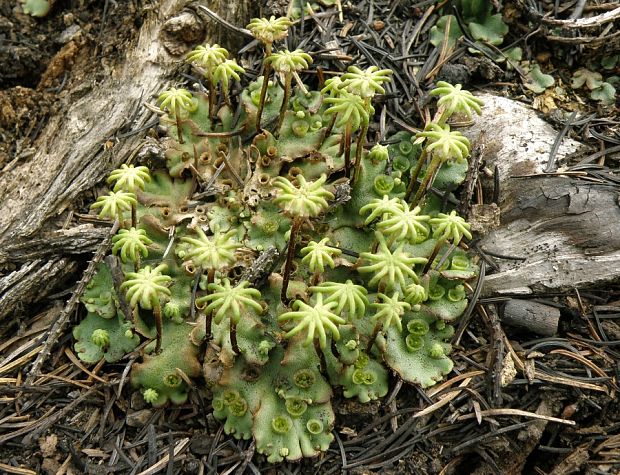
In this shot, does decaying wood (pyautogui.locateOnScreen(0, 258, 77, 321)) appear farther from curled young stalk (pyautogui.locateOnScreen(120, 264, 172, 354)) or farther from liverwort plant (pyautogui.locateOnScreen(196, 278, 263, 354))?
liverwort plant (pyautogui.locateOnScreen(196, 278, 263, 354))

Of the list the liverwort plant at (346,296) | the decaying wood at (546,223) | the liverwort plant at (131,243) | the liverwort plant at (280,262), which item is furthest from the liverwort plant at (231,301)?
the decaying wood at (546,223)

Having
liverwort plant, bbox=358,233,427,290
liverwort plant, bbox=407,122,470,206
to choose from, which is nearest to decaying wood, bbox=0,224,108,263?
liverwort plant, bbox=358,233,427,290

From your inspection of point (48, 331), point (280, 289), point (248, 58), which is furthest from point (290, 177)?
point (48, 331)

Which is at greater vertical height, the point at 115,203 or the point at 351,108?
the point at 351,108

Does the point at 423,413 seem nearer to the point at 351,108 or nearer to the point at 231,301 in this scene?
the point at 231,301

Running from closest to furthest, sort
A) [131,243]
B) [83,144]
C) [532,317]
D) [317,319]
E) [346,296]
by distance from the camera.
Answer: [317,319] → [346,296] → [131,243] → [532,317] → [83,144]

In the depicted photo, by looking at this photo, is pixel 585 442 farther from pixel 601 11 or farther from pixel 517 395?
pixel 601 11

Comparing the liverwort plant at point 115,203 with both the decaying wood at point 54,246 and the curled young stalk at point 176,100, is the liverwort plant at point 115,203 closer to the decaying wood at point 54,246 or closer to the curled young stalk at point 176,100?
the decaying wood at point 54,246

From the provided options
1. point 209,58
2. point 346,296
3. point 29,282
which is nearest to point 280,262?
point 346,296
